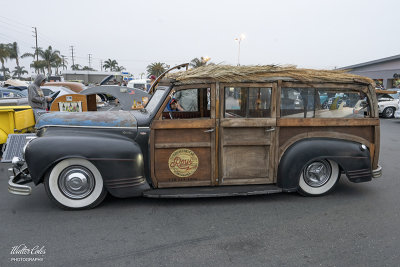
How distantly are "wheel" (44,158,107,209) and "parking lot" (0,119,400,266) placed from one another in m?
0.14

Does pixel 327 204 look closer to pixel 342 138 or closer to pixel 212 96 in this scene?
pixel 342 138

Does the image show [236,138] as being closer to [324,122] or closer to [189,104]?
[189,104]

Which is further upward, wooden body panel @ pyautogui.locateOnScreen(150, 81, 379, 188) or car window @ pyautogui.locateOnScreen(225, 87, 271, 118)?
car window @ pyautogui.locateOnScreen(225, 87, 271, 118)

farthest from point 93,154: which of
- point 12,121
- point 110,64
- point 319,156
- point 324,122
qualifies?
point 110,64

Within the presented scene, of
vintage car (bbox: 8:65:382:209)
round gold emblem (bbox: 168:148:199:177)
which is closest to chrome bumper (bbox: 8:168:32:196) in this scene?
vintage car (bbox: 8:65:382:209)

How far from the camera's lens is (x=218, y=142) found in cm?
406

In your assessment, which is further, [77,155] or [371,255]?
[77,155]

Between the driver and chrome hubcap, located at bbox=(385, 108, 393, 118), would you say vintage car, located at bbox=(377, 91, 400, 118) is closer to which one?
chrome hubcap, located at bbox=(385, 108, 393, 118)

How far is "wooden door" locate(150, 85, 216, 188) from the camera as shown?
3942 mm

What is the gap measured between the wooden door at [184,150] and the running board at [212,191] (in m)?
0.08

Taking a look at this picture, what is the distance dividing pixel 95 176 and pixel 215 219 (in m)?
1.65

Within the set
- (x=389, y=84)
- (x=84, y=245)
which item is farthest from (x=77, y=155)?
(x=389, y=84)

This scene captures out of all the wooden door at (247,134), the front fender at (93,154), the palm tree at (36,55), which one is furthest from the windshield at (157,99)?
the palm tree at (36,55)

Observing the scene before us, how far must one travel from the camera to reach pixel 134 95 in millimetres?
8758
